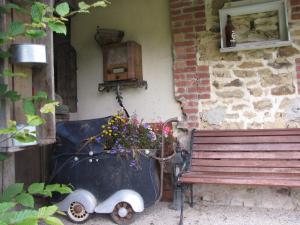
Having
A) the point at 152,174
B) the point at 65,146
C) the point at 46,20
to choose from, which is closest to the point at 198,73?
the point at 152,174

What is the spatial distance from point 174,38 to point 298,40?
4.24 ft

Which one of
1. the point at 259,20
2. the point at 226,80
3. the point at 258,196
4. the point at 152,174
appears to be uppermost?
the point at 259,20

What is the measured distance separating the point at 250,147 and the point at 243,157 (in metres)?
0.13

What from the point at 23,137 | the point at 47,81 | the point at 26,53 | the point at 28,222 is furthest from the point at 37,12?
the point at 28,222

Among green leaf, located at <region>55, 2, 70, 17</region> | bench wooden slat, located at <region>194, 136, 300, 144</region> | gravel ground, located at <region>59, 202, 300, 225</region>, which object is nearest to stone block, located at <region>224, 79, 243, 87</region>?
bench wooden slat, located at <region>194, 136, 300, 144</region>

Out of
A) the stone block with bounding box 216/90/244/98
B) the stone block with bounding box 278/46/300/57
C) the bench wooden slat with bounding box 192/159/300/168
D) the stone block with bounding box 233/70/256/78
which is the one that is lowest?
the bench wooden slat with bounding box 192/159/300/168

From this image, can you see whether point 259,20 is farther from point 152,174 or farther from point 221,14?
point 152,174

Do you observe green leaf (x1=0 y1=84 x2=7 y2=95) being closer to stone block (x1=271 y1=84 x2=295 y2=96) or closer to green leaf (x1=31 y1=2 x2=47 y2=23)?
green leaf (x1=31 y1=2 x2=47 y2=23)

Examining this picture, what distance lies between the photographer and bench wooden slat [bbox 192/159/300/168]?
310 cm

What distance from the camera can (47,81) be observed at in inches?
81.9

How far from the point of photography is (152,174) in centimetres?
316

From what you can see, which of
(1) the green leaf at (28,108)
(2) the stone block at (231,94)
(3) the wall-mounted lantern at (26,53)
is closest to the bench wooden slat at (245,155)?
(2) the stone block at (231,94)

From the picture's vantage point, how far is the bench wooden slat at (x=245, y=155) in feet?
10.3

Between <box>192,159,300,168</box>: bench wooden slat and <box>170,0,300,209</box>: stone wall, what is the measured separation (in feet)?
1.43
